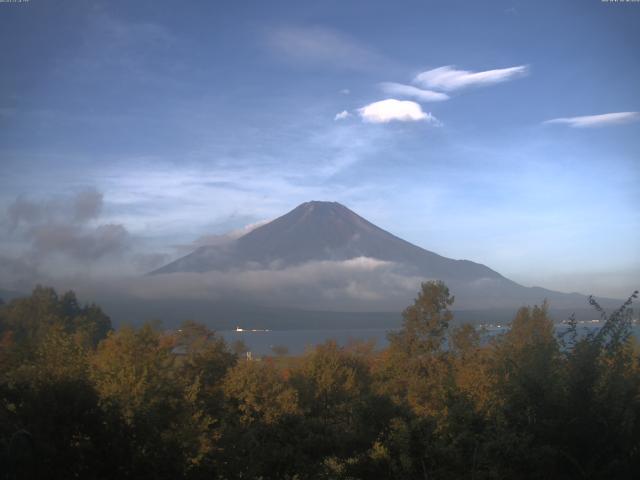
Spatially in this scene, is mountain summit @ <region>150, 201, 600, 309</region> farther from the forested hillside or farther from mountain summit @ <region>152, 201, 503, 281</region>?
the forested hillside

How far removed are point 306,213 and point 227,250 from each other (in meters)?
28.5

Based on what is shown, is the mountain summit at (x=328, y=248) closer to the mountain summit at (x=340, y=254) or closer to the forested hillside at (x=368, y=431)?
the mountain summit at (x=340, y=254)

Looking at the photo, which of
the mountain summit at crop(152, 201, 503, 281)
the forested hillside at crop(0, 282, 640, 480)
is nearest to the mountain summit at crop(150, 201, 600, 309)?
the mountain summit at crop(152, 201, 503, 281)

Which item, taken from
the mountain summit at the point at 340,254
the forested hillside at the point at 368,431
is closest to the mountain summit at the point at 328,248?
the mountain summit at the point at 340,254

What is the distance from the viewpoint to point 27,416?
10.7 metres

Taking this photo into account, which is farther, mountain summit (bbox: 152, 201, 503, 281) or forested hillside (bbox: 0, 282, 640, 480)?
mountain summit (bbox: 152, 201, 503, 281)

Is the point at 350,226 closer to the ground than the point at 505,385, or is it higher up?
higher up

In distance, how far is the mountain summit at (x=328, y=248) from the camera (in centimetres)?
13925

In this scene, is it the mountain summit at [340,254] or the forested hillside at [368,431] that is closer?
the forested hillside at [368,431]

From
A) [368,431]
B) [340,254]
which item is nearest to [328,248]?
[340,254]

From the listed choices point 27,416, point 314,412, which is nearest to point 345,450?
point 27,416

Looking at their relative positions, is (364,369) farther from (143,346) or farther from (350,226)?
(350,226)

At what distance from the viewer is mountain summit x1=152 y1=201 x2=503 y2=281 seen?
13925 centimetres

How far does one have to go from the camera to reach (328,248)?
148 meters
